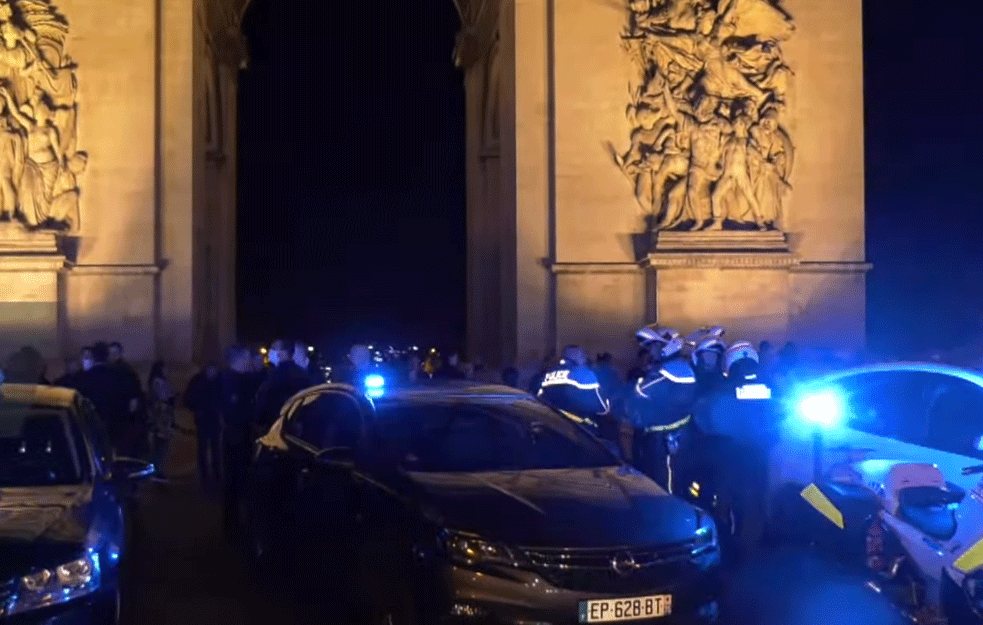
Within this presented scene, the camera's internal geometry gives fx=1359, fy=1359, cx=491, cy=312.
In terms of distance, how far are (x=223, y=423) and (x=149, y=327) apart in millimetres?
3880

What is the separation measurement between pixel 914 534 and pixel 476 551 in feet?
8.51

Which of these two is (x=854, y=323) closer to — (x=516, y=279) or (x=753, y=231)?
(x=753, y=231)

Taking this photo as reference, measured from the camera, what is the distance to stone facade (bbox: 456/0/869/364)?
1723 centimetres

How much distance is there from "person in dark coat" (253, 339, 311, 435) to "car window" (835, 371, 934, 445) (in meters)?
4.72

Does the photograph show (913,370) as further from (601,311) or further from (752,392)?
(601,311)

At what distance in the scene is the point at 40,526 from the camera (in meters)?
6.59

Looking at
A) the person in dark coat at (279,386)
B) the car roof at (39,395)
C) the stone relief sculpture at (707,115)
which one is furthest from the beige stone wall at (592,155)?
the car roof at (39,395)

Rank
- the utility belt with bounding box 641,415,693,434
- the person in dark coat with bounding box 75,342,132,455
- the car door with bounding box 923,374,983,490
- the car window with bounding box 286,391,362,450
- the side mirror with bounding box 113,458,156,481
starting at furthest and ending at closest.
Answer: the person in dark coat with bounding box 75,342,132,455 < the utility belt with bounding box 641,415,693,434 < the car window with bounding box 286,391,362,450 < the car door with bounding box 923,374,983,490 < the side mirror with bounding box 113,458,156,481

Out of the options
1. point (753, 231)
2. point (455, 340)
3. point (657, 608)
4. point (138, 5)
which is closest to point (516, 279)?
point (753, 231)

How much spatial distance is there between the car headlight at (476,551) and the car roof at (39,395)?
275cm

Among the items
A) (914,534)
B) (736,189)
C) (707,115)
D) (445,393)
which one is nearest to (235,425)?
(445,393)

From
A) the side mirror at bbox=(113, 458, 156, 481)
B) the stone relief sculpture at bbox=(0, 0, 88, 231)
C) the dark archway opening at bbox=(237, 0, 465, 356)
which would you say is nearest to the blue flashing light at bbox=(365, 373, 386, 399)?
the side mirror at bbox=(113, 458, 156, 481)

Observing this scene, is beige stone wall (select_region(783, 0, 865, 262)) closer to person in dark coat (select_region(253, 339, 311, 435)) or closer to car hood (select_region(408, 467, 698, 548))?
person in dark coat (select_region(253, 339, 311, 435))

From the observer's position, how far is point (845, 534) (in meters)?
8.59
